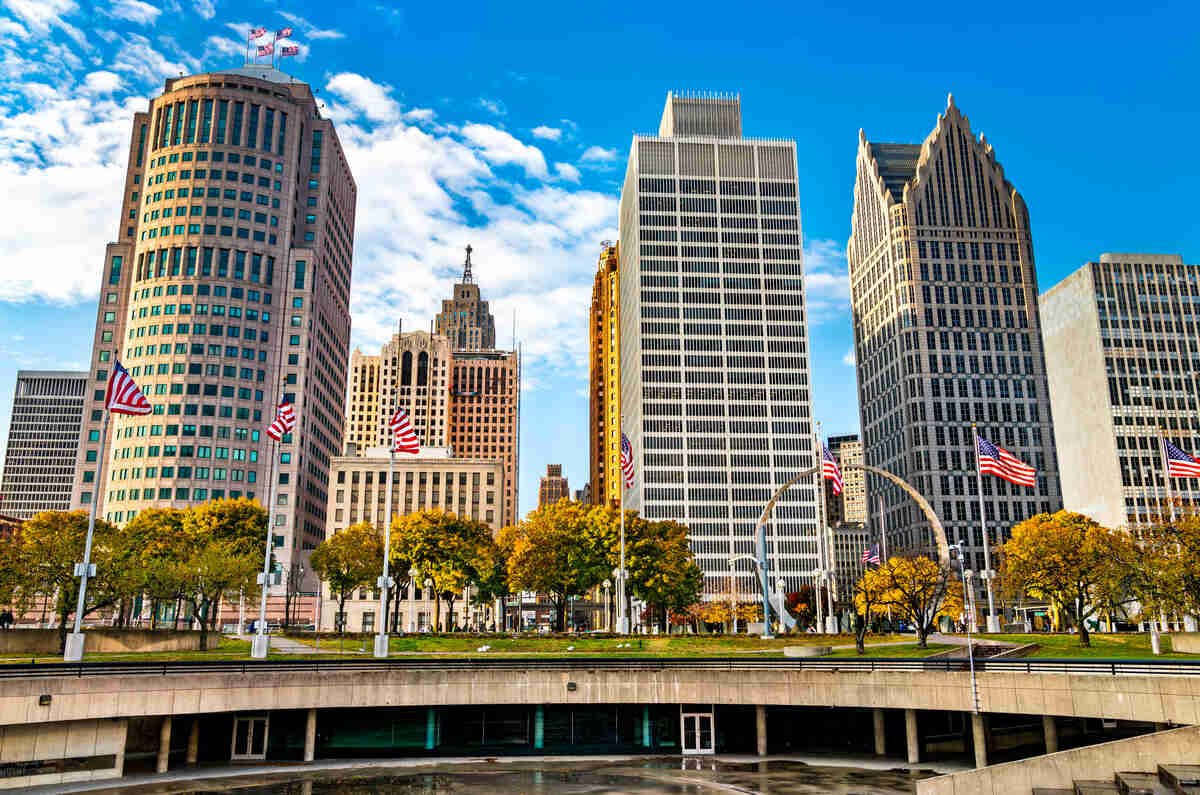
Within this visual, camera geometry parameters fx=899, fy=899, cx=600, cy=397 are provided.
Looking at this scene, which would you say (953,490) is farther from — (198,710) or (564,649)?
(198,710)

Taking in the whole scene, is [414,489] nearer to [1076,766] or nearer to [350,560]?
[350,560]

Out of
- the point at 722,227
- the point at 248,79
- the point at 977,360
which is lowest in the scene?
the point at 977,360

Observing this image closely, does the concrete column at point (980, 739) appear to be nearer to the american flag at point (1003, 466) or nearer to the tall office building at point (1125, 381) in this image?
the american flag at point (1003, 466)

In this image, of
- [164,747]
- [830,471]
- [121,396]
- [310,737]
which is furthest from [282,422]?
[830,471]

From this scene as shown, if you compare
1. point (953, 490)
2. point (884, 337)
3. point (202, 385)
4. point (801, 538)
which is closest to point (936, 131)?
point (884, 337)

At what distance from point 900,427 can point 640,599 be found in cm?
10516

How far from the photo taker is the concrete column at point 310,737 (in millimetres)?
41594

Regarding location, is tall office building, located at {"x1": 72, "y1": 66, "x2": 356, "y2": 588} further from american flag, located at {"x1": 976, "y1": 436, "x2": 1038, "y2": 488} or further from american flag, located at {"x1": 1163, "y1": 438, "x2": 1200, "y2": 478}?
american flag, located at {"x1": 1163, "y1": 438, "x2": 1200, "y2": 478}

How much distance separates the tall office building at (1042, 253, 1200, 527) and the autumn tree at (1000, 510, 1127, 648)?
3907 inches

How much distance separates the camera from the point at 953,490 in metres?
170

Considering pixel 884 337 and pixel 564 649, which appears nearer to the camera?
pixel 564 649

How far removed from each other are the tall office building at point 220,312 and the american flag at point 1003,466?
4034 inches

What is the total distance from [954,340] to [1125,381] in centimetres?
3057

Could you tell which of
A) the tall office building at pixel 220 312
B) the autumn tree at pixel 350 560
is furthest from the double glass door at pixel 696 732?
the tall office building at pixel 220 312
